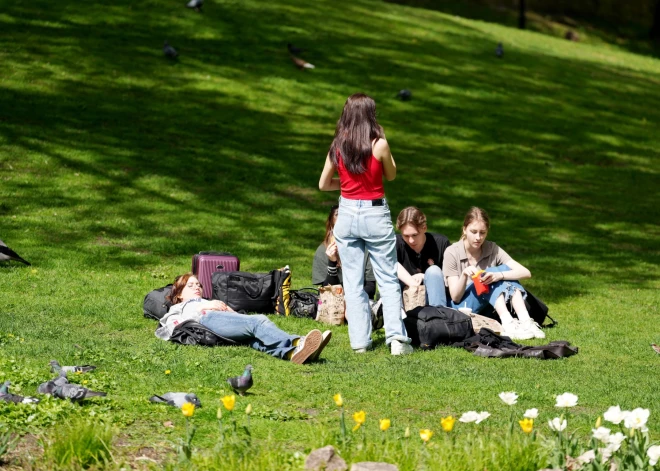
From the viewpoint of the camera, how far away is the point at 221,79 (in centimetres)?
2394

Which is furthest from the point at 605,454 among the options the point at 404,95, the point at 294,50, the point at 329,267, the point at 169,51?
the point at 294,50

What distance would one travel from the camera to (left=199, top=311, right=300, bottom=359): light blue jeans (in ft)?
27.5

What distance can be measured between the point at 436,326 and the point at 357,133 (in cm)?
196

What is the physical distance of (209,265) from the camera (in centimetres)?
1091

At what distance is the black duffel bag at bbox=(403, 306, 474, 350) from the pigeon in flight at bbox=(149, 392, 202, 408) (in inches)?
118

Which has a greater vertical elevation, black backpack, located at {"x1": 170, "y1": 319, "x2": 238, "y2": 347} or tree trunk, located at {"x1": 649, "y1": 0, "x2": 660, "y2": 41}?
tree trunk, located at {"x1": 649, "y1": 0, "x2": 660, "y2": 41}

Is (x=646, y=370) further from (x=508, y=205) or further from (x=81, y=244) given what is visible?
(x=508, y=205)

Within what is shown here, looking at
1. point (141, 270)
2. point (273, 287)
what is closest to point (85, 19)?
point (141, 270)

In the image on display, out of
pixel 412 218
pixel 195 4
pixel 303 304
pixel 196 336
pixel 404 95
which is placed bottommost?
pixel 404 95

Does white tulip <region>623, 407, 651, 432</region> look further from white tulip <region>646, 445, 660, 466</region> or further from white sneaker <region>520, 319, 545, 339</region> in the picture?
white sneaker <region>520, 319, 545, 339</region>

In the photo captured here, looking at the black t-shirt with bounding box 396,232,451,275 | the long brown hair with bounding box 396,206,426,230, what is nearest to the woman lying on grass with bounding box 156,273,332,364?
the long brown hair with bounding box 396,206,426,230

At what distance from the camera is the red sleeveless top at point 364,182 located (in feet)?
27.6

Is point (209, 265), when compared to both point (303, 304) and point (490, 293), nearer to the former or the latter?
point (303, 304)

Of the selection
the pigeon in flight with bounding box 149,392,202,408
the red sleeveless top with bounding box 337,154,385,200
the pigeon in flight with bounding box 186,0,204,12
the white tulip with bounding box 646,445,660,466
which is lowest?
the pigeon in flight with bounding box 149,392,202,408
